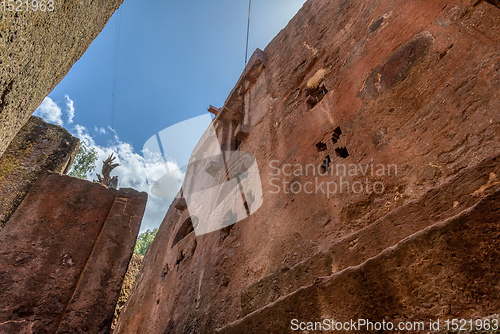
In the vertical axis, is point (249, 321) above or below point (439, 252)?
below

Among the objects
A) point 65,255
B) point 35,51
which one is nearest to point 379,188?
point 35,51

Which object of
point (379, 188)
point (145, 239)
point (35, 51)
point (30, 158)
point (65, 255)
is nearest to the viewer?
point (35, 51)

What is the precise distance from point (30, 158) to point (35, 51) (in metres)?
3.05

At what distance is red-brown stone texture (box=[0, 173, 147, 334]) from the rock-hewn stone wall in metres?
2.06

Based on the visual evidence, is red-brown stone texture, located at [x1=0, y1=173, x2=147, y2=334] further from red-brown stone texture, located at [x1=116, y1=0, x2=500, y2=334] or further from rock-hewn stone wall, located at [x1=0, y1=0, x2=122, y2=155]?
rock-hewn stone wall, located at [x1=0, y1=0, x2=122, y2=155]

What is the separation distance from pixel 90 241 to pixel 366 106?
3.82m

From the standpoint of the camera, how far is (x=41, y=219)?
372 centimetres

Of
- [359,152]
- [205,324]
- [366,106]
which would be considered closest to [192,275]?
[205,324]

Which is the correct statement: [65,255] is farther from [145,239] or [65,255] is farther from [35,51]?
[145,239]

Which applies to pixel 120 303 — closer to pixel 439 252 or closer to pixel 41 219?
pixel 41 219

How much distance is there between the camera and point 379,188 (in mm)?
2348

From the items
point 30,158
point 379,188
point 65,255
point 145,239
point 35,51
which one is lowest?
point 65,255

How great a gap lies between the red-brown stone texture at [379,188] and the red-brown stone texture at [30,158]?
268 centimetres

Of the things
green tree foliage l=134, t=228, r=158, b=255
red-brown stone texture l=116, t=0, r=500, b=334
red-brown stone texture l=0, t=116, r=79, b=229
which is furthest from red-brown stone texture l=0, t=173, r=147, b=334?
green tree foliage l=134, t=228, r=158, b=255
